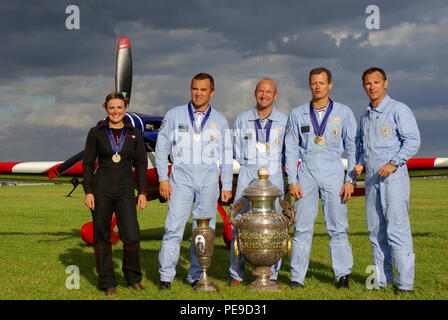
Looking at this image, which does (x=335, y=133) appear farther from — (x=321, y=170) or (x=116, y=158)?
(x=116, y=158)

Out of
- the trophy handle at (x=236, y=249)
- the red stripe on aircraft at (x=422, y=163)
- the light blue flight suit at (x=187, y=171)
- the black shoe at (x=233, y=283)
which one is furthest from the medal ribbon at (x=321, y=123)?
the red stripe on aircraft at (x=422, y=163)

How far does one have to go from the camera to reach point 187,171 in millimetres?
5383

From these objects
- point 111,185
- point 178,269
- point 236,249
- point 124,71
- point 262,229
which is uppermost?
point 124,71

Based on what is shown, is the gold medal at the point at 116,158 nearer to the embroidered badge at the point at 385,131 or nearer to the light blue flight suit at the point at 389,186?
the light blue flight suit at the point at 389,186

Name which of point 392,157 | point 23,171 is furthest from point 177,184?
point 23,171

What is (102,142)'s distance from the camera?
17.1ft

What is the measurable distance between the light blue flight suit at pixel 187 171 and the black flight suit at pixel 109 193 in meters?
0.35

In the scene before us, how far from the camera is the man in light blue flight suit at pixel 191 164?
535cm

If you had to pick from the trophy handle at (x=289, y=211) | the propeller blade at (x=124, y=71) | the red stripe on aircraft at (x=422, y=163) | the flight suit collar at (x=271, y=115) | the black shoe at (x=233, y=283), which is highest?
the propeller blade at (x=124, y=71)

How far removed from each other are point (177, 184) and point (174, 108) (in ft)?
3.09

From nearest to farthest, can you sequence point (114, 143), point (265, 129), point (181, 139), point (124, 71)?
point (114, 143) → point (181, 139) → point (265, 129) → point (124, 71)

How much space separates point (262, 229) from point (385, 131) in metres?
1.80

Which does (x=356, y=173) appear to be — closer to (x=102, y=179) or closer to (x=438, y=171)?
(x=102, y=179)

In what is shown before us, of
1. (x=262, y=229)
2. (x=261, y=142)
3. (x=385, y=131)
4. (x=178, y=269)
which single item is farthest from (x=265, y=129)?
(x=178, y=269)
